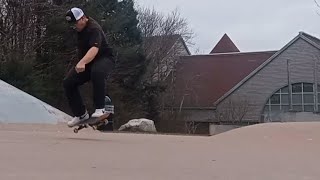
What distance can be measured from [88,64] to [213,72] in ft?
147

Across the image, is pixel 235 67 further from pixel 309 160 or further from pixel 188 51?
pixel 309 160

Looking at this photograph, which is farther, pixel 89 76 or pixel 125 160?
pixel 89 76

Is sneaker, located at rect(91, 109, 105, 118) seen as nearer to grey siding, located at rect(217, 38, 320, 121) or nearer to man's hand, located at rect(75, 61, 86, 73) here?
man's hand, located at rect(75, 61, 86, 73)

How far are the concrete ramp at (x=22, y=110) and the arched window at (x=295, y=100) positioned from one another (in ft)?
114

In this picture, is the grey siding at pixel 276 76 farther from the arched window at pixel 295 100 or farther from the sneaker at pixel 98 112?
the sneaker at pixel 98 112

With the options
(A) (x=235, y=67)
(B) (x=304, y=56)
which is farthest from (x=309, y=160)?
(A) (x=235, y=67)

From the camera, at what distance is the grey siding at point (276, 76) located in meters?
45.3

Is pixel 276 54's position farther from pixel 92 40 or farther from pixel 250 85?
pixel 92 40

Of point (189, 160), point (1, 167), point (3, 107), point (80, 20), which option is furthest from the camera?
point (3, 107)

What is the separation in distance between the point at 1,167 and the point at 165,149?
1988 millimetres

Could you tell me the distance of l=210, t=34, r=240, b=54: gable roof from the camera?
67.4 m

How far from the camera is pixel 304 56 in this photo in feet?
149

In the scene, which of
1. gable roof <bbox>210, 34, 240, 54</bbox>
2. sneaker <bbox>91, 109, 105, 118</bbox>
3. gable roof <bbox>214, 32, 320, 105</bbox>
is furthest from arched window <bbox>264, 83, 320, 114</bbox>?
sneaker <bbox>91, 109, 105, 118</bbox>

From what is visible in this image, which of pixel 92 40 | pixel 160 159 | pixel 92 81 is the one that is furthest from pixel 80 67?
pixel 160 159
